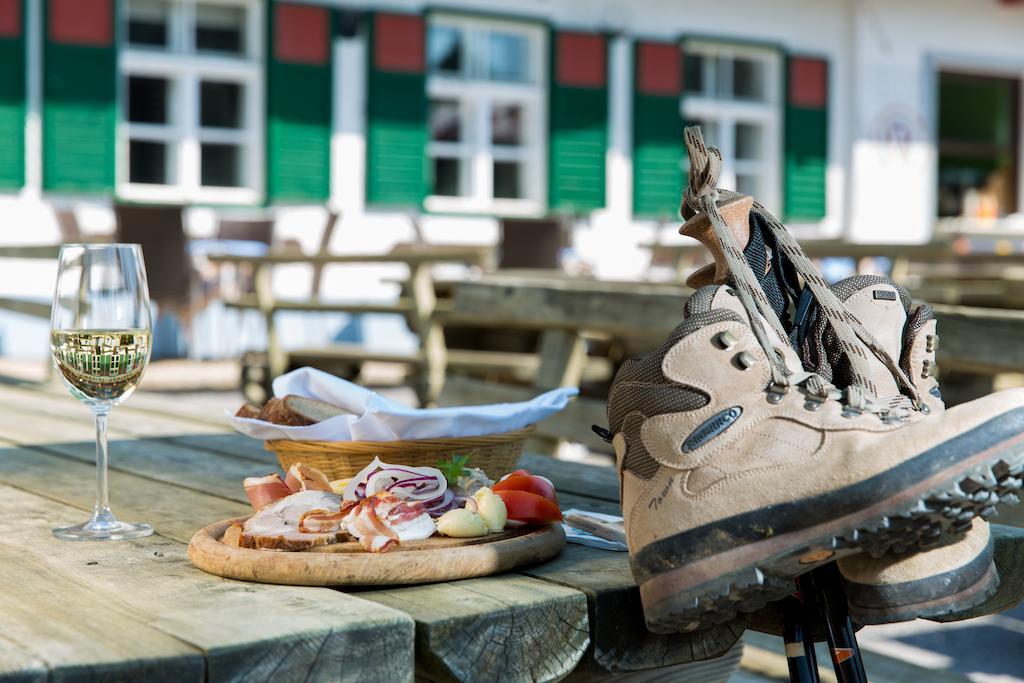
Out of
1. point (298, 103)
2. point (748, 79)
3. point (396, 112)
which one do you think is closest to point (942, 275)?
point (396, 112)

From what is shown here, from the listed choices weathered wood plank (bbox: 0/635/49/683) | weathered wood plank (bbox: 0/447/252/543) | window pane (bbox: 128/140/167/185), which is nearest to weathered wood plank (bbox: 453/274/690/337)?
weathered wood plank (bbox: 0/447/252/543)

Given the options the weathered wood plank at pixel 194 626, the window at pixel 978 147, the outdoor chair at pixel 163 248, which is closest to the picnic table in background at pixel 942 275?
the outdoor chair at pixel 163 248

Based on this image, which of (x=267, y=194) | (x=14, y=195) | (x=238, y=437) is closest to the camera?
(x=238, y=437)

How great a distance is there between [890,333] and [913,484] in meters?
0.22

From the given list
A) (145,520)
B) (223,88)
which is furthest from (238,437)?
(223,88)

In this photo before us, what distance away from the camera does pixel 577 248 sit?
1088 cm

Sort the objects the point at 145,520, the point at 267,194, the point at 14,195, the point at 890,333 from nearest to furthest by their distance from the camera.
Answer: the point at 890,333, the point at 145,520, the point at 14,195, the point at 267,194

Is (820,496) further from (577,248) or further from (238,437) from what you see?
(577,248)

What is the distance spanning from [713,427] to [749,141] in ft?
37.3

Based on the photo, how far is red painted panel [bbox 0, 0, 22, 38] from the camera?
8.45 meters

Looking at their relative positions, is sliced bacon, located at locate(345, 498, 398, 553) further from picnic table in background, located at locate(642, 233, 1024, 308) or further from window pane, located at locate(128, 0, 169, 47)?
window pane, located at locate(128, 0, 169, 47)

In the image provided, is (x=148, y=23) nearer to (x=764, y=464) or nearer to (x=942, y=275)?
(x=942, y=275)

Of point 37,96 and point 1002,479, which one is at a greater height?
point 37,96

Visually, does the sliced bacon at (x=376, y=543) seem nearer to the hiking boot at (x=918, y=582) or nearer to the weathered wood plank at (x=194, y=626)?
the weathered wood plank at (x=194, y=626)
